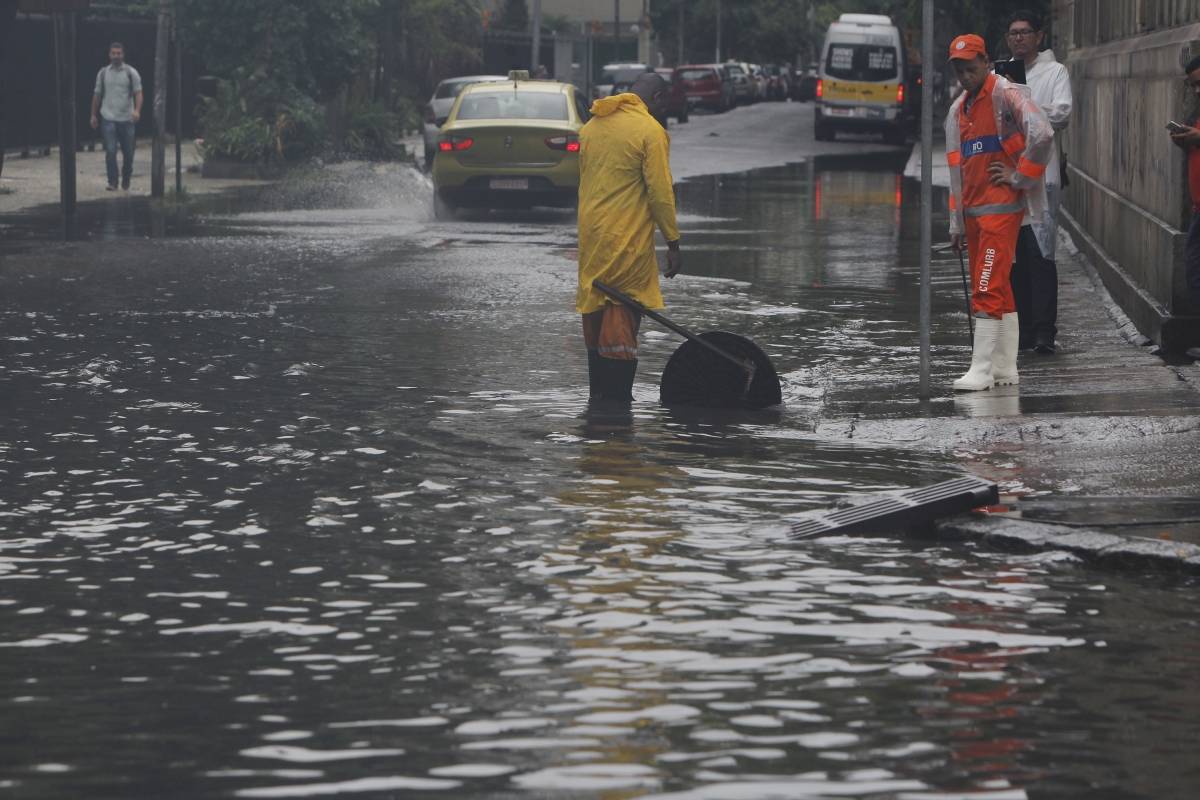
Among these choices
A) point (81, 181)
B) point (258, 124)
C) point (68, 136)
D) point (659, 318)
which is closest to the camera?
point (659, 318)

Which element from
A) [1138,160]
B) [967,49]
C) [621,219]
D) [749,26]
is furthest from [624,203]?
[749,26]

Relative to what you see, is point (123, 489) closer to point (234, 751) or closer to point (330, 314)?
point (234, 751)

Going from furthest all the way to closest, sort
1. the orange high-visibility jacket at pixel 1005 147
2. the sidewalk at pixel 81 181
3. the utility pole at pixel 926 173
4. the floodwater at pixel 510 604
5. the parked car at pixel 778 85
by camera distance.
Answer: the parked car at pixel 778 85 → the sidewalk at pixel 81 181 → the orange high-visibility jacket at pixel 1005 147 → the utility pole at pixel 926 173 → the floodwater at pixel 510 604

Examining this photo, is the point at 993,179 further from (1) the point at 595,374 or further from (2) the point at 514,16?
(2) the point at 514,16

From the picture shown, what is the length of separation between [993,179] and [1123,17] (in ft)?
23.7

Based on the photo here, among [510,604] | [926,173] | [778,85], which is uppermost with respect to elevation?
[778,85]

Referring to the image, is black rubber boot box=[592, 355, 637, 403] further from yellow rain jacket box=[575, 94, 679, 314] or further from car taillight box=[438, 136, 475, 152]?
car taillight box=[438, 136, 475, 152]

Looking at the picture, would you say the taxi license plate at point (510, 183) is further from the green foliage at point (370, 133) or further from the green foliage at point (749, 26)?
the green foliage at point (749, 26)

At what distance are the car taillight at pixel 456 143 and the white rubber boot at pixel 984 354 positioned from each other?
13.9 m

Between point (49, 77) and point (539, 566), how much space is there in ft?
105

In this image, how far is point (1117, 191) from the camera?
16.2m

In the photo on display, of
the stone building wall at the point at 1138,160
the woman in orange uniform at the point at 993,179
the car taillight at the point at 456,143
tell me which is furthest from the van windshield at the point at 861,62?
the woman in orange uniform at the point at 993,179

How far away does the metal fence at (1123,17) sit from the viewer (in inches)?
533

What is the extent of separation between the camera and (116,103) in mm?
29109
